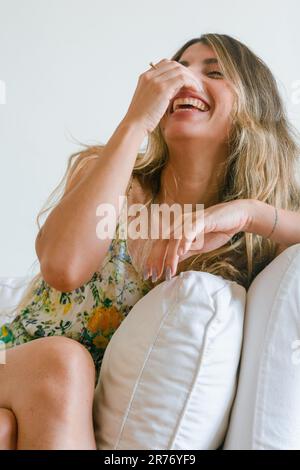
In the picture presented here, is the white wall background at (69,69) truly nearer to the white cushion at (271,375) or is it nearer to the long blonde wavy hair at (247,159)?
the long blonde wavy hair at (247,159)

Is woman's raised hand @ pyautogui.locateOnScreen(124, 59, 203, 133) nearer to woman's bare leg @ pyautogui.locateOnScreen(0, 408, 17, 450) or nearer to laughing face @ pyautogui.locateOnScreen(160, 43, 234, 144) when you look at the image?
laughing face @ pyautogui.locateOnScreen(160, 43, 234, 144)

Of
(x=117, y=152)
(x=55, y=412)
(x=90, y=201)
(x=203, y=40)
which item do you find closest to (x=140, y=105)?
(x=117, y=152)

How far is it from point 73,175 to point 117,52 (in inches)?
47.2

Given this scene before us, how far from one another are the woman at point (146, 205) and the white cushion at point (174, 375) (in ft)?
0.16

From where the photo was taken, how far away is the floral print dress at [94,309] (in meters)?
1.32

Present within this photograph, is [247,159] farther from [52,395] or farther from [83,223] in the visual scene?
[52,395]

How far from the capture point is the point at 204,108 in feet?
4.69

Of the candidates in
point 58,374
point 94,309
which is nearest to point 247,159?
point 94,309

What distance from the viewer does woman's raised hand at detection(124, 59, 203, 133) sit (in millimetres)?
1251

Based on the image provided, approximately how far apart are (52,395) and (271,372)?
12.9 inches

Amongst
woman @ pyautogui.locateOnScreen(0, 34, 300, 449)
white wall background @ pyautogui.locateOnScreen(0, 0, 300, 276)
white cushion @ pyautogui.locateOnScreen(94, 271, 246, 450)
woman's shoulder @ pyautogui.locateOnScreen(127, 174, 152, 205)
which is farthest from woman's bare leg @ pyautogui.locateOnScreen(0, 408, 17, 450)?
white wall background @ pyautogui.locateOnScreen(0, 0, 300, 276)

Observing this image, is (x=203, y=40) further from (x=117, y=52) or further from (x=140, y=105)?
(x=117, y=52)

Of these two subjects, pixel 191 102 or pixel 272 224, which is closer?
pixel 272 224

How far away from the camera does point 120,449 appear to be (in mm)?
930
